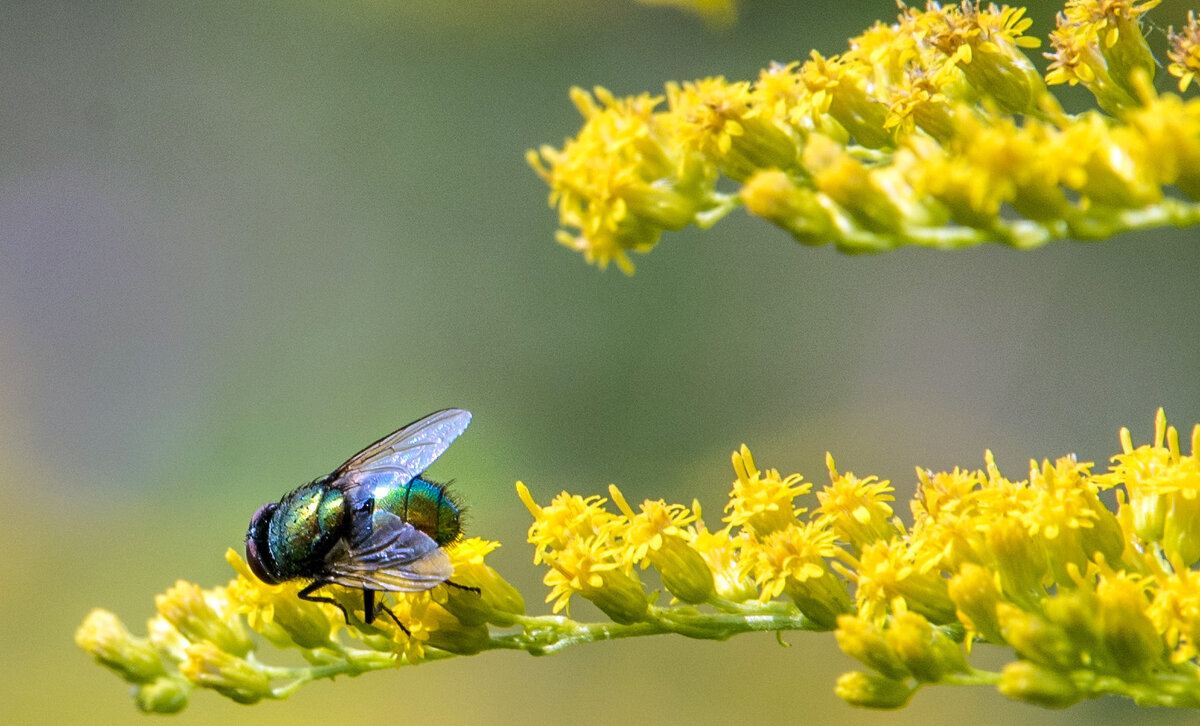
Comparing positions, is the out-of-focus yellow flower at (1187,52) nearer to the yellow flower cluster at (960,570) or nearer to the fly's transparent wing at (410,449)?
the yellow flower cluster at (960,570)

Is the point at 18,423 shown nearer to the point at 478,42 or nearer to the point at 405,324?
the point at 405,324

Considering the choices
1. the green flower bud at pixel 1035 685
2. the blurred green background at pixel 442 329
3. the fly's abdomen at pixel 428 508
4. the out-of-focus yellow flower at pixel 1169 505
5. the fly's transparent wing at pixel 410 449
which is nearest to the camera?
the green flower bud at pixel 1035 685

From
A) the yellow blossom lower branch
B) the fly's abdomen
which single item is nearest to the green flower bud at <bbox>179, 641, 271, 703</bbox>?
the yellow blossom lower branch

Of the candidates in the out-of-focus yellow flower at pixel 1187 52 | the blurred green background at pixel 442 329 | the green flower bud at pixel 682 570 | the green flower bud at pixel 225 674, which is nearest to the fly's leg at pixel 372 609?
the green flower bud at pixel 225 674

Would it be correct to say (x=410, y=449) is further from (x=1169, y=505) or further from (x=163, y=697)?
(x=1169, y=505)

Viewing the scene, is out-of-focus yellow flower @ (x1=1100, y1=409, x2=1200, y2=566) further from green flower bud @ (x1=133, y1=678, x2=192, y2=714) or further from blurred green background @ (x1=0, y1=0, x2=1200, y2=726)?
blurred green background @ (x1=0, y1=0, x2=1200, y2=726)

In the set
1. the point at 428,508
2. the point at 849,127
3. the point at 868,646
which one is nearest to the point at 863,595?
the point at 868,646
